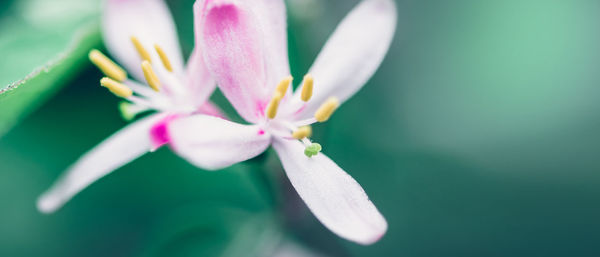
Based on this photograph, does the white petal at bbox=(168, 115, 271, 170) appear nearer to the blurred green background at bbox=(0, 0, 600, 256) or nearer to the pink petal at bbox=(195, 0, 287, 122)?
the pink petal at bbox=(195, 0, 287, 122)

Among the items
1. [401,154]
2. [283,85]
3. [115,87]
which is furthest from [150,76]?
[401,154]

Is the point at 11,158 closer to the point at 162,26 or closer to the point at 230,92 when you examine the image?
the point at 162,26

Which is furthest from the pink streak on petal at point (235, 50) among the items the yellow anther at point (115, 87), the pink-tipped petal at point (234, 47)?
the yellow anther at point (115, 87)

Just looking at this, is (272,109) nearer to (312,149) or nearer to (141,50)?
(312,149)

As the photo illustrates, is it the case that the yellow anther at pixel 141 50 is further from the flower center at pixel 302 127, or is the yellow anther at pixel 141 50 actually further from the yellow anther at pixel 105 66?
the flower center at pixel 302 127

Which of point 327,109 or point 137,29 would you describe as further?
point 137,29

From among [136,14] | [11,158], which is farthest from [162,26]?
[11,158]

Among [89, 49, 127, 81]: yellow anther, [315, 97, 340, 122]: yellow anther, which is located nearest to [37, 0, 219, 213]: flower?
[89, 49, 127, 81]: yellow anther
